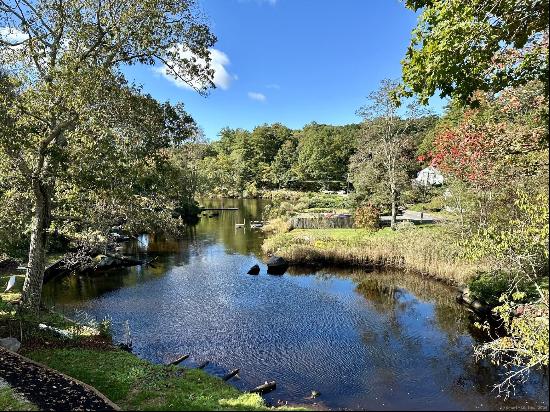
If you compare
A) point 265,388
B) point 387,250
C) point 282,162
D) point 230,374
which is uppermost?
point 282,162

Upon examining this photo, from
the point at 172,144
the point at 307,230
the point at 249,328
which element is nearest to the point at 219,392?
the point at 249,328

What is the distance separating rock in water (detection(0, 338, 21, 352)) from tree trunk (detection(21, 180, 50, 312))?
8.54ft

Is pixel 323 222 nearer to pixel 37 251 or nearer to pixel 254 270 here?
pixel 254 270

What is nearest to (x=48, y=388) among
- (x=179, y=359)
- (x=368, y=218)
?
(x=179, y=359)

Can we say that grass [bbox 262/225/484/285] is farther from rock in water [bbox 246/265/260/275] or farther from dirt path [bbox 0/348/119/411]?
dirt path [bbox 0/348/119/411]

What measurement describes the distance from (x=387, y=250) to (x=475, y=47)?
19.5 metres

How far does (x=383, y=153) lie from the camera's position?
35594 mm

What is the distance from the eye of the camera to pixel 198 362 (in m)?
13.9

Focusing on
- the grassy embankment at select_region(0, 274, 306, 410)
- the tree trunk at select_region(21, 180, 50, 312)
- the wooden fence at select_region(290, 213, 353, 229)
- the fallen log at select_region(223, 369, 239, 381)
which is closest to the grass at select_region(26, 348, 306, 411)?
the grassy embankment at select_region(0, 274, 306, 410)

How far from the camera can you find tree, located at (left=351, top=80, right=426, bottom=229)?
108ft

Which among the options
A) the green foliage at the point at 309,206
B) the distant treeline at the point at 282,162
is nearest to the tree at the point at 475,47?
the green foliage at the point at 309,206

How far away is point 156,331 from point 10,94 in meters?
9.70

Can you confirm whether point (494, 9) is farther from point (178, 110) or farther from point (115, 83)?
point (115, 83)

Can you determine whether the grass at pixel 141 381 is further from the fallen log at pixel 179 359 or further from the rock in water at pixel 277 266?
the rock in water at pixel 277 266
